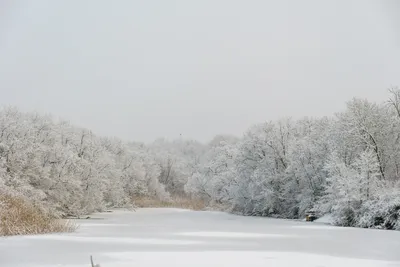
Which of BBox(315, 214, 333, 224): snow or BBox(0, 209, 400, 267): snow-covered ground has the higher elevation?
BBox(0, 209, 400, 267): snow-covered ground

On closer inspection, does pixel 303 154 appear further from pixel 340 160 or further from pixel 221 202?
pixel 221 202

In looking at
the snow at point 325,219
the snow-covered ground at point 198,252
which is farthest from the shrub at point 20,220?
the snow at point 325,219

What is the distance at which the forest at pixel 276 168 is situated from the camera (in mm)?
38500

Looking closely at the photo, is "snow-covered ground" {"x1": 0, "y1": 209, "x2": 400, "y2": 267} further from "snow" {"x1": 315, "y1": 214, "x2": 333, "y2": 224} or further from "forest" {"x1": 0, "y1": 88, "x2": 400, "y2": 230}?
"snow" {"x1": 315, "y1": 214, "x2": 333, "y2": 224}

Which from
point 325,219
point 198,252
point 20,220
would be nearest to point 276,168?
point 325,219

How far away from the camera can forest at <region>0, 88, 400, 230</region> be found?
38.5 m

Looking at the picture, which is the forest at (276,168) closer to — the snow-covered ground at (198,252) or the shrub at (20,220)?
the shrub at (20,220)

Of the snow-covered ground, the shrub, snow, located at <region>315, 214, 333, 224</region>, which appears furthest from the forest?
the snow-covered ground

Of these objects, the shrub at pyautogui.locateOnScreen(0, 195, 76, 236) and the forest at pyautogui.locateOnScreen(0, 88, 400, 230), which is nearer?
the shrub at pyautogui.locateOnScreen(0, 195, 76, 236)

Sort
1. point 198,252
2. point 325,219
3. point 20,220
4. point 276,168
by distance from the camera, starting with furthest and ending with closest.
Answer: point 276,168 → point 325,219 → point 20,220 → point 198,252

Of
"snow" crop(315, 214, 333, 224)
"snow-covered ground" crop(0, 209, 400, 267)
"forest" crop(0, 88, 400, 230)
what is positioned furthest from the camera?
"snow" crop(315, 214, 333, 224)

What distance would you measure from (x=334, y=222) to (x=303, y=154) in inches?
496

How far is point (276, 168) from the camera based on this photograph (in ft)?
187

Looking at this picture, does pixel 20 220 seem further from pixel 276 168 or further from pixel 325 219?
pixel 276 168
